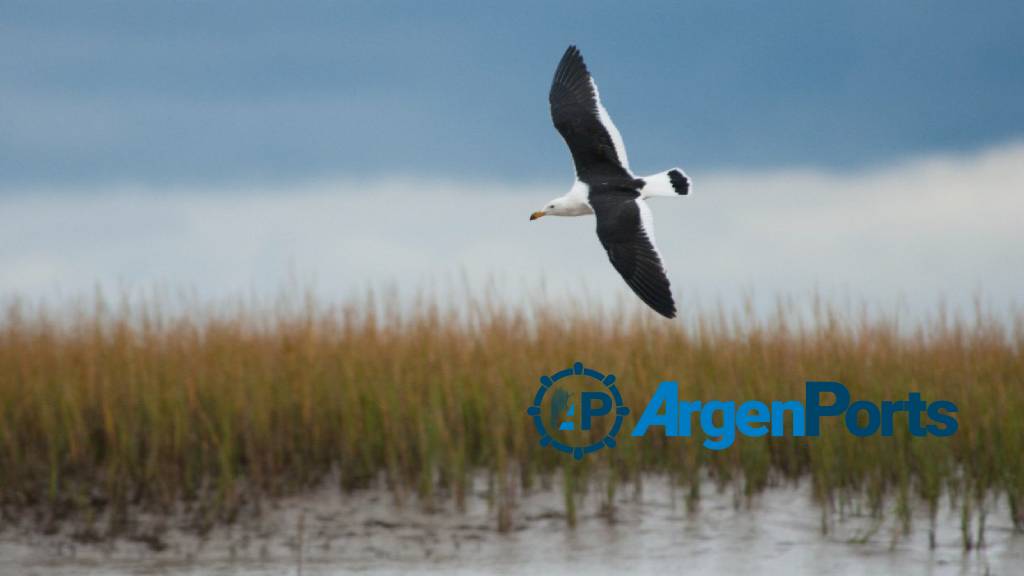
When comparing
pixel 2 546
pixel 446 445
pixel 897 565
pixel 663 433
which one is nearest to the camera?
pixel 897 565

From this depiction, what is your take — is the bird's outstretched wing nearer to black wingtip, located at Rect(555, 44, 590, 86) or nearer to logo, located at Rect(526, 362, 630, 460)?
black wingtip, located at Rect(555, 44, 590, 86)

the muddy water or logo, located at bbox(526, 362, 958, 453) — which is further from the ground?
logo, located at bbox(526, 362, 958, 453)

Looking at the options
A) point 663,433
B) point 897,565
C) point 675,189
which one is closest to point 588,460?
point 663,433

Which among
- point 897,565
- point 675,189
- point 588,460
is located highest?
point 675,189

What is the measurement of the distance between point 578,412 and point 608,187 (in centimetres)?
199

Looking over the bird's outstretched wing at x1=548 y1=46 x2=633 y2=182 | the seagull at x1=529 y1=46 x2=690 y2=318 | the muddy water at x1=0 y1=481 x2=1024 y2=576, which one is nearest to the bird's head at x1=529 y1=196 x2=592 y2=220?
the seagull at x1=529 y1=46 x2=690 y2=318

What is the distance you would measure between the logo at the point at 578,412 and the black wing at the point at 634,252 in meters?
0.64

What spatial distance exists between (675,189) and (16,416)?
4.70 m

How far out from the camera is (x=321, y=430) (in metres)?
7.35

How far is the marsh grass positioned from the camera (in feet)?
23.1

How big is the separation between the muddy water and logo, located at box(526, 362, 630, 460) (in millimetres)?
385

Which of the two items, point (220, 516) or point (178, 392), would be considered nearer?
point (220, 516)

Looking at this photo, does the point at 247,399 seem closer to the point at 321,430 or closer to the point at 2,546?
the point at 321,430

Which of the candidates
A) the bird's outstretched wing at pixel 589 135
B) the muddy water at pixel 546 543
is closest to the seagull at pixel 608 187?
the bird's outstretched wing at pixel 589 135
